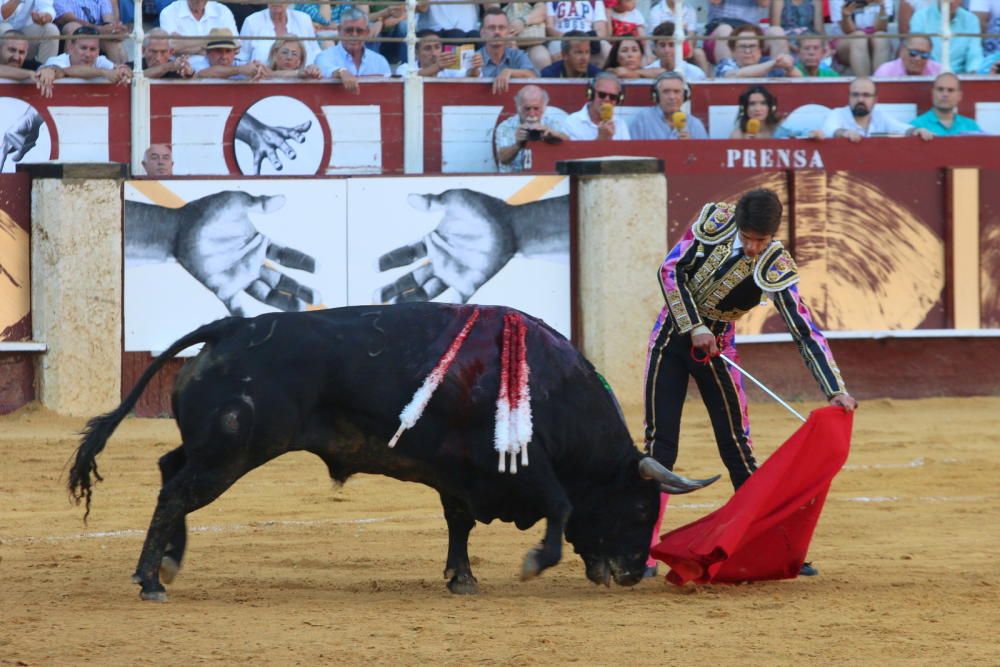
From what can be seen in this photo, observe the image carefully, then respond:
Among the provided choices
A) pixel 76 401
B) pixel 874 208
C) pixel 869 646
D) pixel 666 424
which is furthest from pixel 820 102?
pixel 869 646

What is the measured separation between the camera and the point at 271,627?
197 inches

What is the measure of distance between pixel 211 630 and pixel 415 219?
5.65 m

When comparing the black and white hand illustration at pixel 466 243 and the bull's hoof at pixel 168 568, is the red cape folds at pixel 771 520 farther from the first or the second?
the black and white hand illustration at pixel 466 243

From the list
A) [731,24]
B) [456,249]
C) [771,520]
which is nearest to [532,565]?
[771,520]

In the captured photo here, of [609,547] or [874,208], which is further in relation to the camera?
[874,208]

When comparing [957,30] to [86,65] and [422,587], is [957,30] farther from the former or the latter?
[422,587]

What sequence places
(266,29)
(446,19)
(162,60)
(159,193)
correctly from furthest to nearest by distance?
(446,19), (266,29), (162,60), (159,193)

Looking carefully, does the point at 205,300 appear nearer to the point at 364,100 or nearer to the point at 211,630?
the point at 364,100

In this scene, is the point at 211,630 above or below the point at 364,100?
below

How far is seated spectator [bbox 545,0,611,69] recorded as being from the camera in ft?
37.8

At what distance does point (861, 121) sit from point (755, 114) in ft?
2.49

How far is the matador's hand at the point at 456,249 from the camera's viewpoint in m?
10.3

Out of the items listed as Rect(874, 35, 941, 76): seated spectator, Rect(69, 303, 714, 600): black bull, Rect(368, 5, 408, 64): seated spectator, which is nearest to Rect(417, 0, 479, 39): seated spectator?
Rect(368, 5, 408, 64): seated spectator

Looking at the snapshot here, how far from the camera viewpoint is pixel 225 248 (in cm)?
1013
